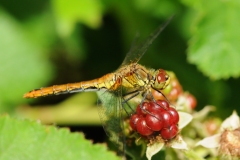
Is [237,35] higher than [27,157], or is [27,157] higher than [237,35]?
[237,35]

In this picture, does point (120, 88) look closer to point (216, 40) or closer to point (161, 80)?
point (161, 80)

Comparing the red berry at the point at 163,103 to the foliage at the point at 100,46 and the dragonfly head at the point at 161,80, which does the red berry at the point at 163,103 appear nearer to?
the dragonfly head at the point at 161,80

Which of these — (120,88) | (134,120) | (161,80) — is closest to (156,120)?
(134,120)

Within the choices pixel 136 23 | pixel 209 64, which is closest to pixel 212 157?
pixel 209 64

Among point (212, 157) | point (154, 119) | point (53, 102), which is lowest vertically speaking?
point (212, 157)

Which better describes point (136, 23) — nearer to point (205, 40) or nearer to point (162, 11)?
point (162, 11)

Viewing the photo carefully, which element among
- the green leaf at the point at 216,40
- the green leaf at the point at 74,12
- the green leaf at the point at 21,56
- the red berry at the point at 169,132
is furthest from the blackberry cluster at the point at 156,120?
the green leaf at the point at 21,56
